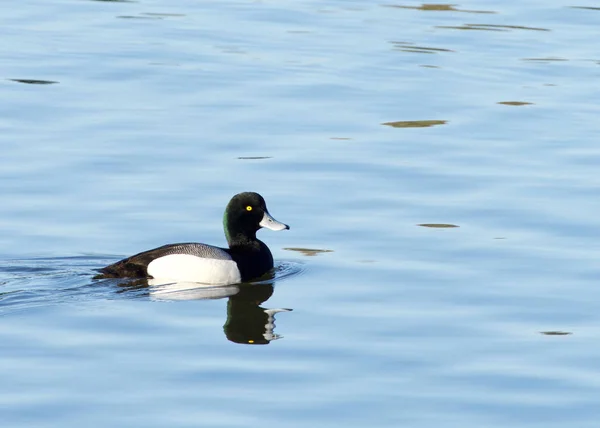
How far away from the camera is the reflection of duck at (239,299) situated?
10.1 m

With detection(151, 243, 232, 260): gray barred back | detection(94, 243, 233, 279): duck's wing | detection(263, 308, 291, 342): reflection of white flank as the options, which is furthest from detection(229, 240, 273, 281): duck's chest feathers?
detection(263, 308, 291, 342): reflection of white flank

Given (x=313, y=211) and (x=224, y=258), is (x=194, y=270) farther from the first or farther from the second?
(x=313, y=211)

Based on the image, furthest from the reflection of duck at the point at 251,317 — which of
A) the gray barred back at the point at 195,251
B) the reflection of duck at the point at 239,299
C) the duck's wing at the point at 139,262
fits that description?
the duck's wing at the point at 139,262

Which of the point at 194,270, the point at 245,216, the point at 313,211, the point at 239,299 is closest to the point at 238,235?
the point at 245,216

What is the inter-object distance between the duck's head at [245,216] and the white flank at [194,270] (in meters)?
0.56

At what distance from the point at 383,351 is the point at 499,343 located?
866 mm

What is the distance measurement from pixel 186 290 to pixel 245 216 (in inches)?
47.3

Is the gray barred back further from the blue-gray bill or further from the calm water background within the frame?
the blue-gray bill

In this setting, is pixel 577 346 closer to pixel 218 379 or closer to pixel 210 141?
pixel 218 379

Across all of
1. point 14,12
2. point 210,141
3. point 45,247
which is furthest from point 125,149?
point 14,12

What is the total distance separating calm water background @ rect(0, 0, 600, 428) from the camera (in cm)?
877

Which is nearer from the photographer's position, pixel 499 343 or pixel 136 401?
pixel 136 401

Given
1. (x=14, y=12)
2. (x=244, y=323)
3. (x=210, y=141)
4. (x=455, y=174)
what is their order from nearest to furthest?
(x=244, y=323), (x=455, y=174), (x=210, y=141), (x=14, y=12)

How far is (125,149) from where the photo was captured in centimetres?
1519
